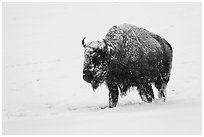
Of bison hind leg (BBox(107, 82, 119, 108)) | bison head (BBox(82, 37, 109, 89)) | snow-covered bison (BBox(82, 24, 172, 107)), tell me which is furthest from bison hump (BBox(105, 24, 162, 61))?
Answer: bison hind leg (BBox(107, 82, 119, 108))

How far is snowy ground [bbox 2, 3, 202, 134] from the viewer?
555 centimetres

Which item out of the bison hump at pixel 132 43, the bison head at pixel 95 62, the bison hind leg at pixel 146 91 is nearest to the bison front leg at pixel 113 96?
the bison head at pixel 95 62

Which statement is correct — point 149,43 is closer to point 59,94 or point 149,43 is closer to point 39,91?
point 59,94

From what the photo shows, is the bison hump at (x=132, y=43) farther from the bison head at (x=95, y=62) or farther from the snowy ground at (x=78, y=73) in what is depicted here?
the snowy ground at (x=78, y=73)

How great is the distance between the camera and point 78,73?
55.2 ft

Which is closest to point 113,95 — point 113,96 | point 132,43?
point 113,96

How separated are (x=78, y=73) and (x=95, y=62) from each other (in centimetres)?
869

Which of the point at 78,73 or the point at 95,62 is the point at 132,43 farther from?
the point at 78,73

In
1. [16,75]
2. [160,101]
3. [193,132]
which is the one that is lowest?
[16,75]

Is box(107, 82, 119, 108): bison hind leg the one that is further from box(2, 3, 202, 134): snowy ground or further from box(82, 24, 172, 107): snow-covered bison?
box(2, 3, 202, 134): snowy ground

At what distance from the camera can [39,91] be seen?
14.1 m
